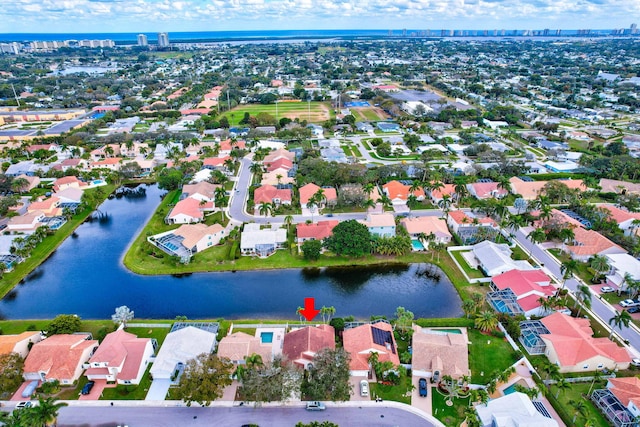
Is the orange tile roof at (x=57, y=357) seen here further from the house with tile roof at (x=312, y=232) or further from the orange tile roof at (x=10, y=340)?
the house with tile roof at (x=312, y=232)

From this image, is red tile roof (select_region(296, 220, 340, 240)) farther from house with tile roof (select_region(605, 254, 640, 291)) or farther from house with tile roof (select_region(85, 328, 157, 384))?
house with tile roof (select_region(605, 254, 640, 291))

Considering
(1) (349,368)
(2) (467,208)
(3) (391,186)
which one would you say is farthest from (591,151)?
(1) (349,368)

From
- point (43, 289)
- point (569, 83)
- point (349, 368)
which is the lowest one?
point (43, 289)

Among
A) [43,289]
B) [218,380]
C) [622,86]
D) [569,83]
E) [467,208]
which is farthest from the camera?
[569,83]

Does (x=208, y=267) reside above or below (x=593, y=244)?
below

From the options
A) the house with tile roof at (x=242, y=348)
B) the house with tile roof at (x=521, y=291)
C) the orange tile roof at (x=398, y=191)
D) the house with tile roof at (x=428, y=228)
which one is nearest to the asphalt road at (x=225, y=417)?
the house with tile roof at (x=242, y=348)

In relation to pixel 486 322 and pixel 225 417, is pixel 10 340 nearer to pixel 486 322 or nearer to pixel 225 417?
pixel 225 417

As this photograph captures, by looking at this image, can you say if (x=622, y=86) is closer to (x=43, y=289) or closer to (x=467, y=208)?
(x=467, y=208)

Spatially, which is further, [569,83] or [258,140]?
[569,83]
